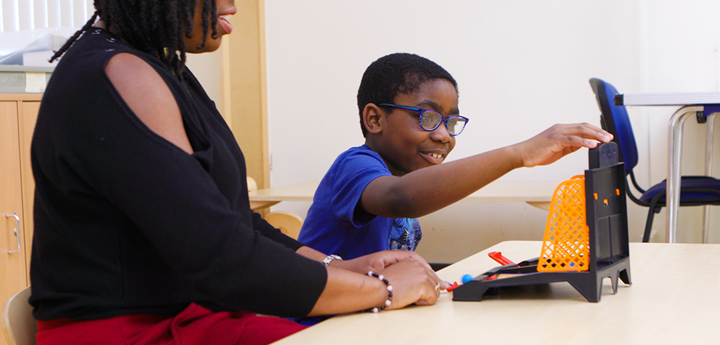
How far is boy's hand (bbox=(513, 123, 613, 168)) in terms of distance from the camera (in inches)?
32.8

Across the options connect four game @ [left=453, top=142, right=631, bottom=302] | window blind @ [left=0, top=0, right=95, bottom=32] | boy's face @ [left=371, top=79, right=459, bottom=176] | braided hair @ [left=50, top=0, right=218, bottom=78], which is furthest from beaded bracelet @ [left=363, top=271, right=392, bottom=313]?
window blind @ [left=0, top=0, right=95, bottom=32]

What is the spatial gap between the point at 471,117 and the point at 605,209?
2921mm

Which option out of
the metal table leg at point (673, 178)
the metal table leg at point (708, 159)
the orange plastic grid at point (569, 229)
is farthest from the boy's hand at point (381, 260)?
the metal table leg at point (708, 159)

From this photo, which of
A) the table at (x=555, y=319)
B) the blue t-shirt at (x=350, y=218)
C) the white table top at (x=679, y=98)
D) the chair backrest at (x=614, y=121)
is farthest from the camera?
the chair backrest at (x=614, y=121)

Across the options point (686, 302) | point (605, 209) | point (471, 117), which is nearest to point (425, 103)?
point (605, 209)

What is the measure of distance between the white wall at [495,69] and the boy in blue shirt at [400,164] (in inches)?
89.5

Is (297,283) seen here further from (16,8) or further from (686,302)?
(16,8)

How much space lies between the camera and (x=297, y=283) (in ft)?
2.39

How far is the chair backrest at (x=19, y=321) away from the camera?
31.0 inches

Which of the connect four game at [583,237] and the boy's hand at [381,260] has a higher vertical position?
the connect four game at [583,237]

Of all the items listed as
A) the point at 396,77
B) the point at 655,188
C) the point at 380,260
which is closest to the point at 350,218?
the point at 380,260

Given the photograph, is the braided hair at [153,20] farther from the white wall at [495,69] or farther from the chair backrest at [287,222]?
the white wall at [495,69]

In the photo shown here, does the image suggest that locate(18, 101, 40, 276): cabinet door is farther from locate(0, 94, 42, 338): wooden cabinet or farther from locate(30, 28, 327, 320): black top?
locate(30, 28, 327, 320): black top

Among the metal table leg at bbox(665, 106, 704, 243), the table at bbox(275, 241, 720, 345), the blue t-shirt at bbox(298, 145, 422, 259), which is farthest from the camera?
the metal table leg at bbox(665, 106, 704, 243)
